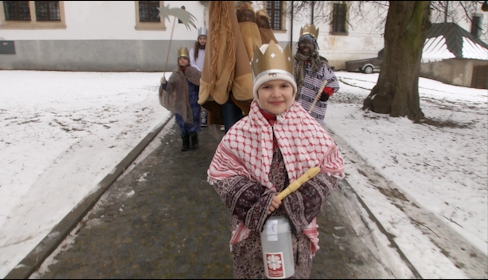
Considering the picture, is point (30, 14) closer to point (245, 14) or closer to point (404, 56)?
point (245, 14)

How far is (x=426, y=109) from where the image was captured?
9.88m

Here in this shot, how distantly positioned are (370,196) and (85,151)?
4.23 meters

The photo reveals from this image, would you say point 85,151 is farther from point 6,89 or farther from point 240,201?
point 240,201

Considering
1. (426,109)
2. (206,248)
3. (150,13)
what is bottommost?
(206,248)

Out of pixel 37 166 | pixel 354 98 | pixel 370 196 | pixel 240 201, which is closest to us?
Result: pixel 240 201

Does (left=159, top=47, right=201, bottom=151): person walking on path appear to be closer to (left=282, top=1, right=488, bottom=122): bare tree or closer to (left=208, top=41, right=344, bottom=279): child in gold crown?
(left=208, top=41, right=344, bottom=279): child in gold crown

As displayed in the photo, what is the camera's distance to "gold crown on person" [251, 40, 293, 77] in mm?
2113

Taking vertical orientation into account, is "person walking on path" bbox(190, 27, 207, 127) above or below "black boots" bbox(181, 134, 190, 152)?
above

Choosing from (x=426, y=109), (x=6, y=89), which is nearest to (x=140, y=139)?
(x=6, y=89)

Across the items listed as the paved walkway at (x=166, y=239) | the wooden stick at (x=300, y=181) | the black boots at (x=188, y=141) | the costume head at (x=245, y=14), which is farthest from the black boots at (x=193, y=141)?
the wooden stick at (x=300, y=181)

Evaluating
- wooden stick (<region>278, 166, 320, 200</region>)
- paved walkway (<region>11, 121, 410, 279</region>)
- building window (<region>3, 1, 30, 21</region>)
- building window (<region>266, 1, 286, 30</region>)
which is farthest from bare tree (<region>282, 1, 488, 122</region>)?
building window (<region>266, 1, 286, 30</region>)

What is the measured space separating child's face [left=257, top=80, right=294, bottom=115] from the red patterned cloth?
0.14ft

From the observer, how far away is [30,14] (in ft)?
38.8

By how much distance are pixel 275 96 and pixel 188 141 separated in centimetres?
444
